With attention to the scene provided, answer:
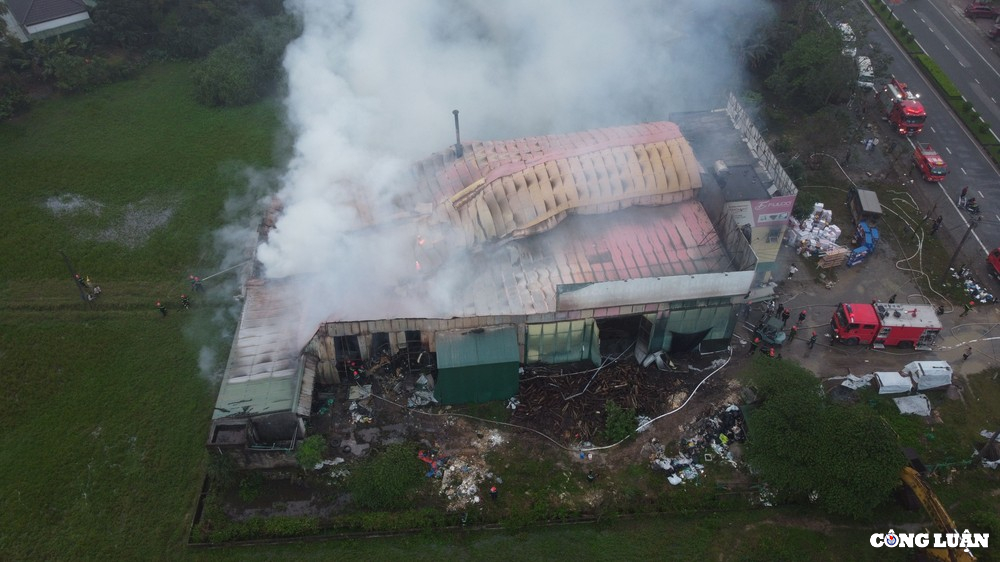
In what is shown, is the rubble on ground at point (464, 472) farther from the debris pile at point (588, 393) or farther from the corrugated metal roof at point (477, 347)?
the corrugated metal roof at point (477, 347)

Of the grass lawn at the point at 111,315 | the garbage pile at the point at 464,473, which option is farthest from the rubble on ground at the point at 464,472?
the grass lawn at the point at 111,315

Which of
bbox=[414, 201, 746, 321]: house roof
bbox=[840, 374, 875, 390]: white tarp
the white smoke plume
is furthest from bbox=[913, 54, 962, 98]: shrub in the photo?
bbox=[840, 374, 875, 390]: white tarp

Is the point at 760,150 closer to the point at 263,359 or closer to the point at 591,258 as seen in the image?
the point at 591,258

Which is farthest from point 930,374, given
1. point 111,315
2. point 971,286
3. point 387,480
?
point 111,315

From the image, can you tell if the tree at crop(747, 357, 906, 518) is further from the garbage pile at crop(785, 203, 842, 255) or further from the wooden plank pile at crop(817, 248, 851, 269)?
the garbage pile at crop(785, 203, 842, 255)

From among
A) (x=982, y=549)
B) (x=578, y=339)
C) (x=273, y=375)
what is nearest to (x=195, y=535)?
(x=273, y=375)
